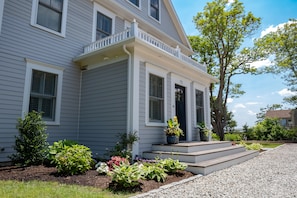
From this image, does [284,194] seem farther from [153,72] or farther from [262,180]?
[153,72]

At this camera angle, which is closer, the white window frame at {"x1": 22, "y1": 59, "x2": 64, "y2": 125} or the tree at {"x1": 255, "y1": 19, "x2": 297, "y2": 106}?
the white window frame at {"x1": 22, "y1": 59, "x2": 64, "y2": 125}

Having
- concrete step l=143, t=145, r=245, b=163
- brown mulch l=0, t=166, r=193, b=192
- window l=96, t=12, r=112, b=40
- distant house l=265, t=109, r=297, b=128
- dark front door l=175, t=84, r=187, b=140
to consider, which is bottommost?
brown mulch l=0, t=166, r=193, b=192

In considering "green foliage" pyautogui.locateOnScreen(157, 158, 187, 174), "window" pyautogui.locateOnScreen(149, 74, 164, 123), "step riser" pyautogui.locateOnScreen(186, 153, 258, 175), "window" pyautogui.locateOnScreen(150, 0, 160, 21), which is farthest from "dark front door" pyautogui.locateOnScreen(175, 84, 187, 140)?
"window" pyautogui.locateOnScreen(150, 0, 160, 21)

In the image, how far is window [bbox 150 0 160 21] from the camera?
38.1 feet

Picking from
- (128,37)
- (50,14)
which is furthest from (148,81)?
(50,14)

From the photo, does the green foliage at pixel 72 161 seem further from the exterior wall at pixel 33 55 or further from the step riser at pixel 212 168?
the step riser at pixel 212 168

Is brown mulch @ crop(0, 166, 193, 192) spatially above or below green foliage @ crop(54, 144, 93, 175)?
below

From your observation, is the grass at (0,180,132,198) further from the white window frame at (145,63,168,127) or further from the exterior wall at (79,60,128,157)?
the white window frame at (145,63,168,127)

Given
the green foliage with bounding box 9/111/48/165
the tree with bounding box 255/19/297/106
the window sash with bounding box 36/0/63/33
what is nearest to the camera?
the green foliage with bounding box 9/111/48/165

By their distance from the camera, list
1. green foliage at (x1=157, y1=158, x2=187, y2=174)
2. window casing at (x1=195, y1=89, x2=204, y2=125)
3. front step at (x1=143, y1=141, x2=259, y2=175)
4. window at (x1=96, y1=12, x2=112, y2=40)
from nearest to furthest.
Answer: green foliage at (x1=157, y1=158, x2=187, y2=174) → front step at (x1=143, y1=141, x2=259, y2=175) → window at (x1=96, y1=12, x2=112, y2=40) → window casing at (x1=195, y1=89, x2=204, y2=125)

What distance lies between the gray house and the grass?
2426 mm

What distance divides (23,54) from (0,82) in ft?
3.58

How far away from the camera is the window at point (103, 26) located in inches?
336

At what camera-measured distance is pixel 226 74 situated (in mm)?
19688
